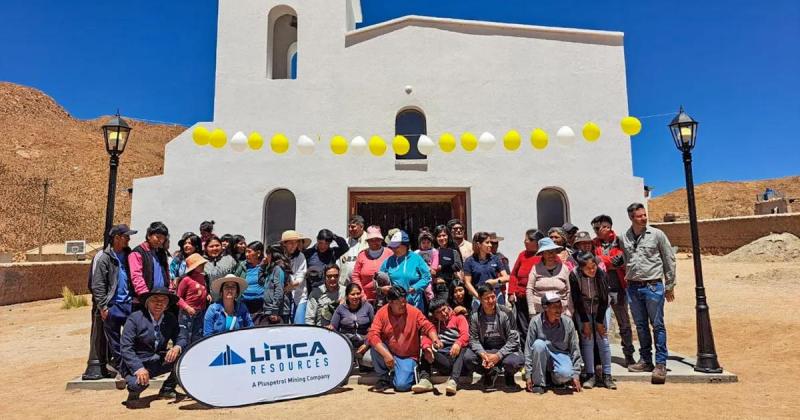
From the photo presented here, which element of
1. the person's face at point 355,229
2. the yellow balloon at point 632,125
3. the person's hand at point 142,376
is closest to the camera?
the person's hand at point 142,376

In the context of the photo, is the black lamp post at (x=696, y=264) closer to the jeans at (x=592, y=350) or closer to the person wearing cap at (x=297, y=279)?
the jeans at (x=592, y=350)

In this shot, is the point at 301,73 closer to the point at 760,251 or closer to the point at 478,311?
the point at 478,311

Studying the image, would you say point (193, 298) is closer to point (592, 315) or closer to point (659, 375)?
point (592, 315)

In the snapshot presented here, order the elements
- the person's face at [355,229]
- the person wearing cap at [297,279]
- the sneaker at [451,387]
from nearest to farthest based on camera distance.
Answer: the sneaker at [451,387], the person wearing cap at [297,279], the person's face at [355,229]

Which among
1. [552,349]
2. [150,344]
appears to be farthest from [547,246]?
[150,344]

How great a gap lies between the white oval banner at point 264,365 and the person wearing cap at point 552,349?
2.01 metres

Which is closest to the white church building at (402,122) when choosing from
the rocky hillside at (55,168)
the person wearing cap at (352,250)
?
the person wearing cap at (352,250)

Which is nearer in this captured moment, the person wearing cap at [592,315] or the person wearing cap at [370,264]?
the person wearing cap at [592,315]

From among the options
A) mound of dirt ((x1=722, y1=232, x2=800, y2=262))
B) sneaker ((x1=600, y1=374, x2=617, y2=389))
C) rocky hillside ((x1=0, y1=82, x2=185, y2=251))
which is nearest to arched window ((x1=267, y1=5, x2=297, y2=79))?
sneaker ((x1=600, y1=374, x2=617, y2=389))

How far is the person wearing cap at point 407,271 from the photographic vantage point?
18.4 feet

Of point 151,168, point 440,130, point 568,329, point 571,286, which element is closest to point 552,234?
point 571,286

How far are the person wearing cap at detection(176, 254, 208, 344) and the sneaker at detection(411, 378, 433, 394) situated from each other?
2394 mm

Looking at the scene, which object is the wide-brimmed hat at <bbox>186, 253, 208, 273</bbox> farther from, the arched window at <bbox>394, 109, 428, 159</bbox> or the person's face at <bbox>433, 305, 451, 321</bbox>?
the arched window at <bbox>394, 109, 428, 159</bbox>

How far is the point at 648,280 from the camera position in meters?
→ 5.58
